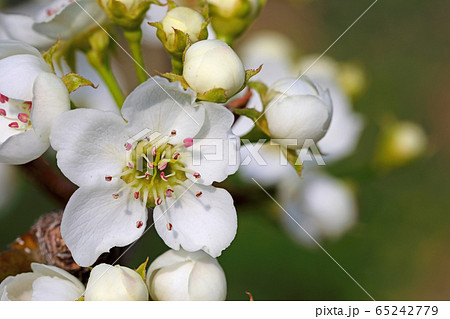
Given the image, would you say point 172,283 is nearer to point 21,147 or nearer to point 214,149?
point 214,149

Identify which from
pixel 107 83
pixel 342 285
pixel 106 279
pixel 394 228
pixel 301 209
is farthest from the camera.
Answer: pixel 394 228

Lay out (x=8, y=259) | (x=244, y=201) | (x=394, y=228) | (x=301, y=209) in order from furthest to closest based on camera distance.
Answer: (x=394, y=228), (x=301, y=209), (x=244, y=201), (x=8, y=259)

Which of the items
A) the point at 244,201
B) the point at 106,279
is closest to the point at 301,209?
the point at 244,201

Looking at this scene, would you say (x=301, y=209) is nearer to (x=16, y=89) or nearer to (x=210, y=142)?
(x=210, y=142)

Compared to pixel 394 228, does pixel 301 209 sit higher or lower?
higher

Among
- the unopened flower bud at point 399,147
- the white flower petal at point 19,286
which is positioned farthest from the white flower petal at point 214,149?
the unopened flower bud at point 399,147

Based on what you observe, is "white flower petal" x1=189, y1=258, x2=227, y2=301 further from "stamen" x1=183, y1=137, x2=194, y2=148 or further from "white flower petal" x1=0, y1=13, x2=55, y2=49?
"white flower petal" x1=0, y1=13, x2=55, y2=49
